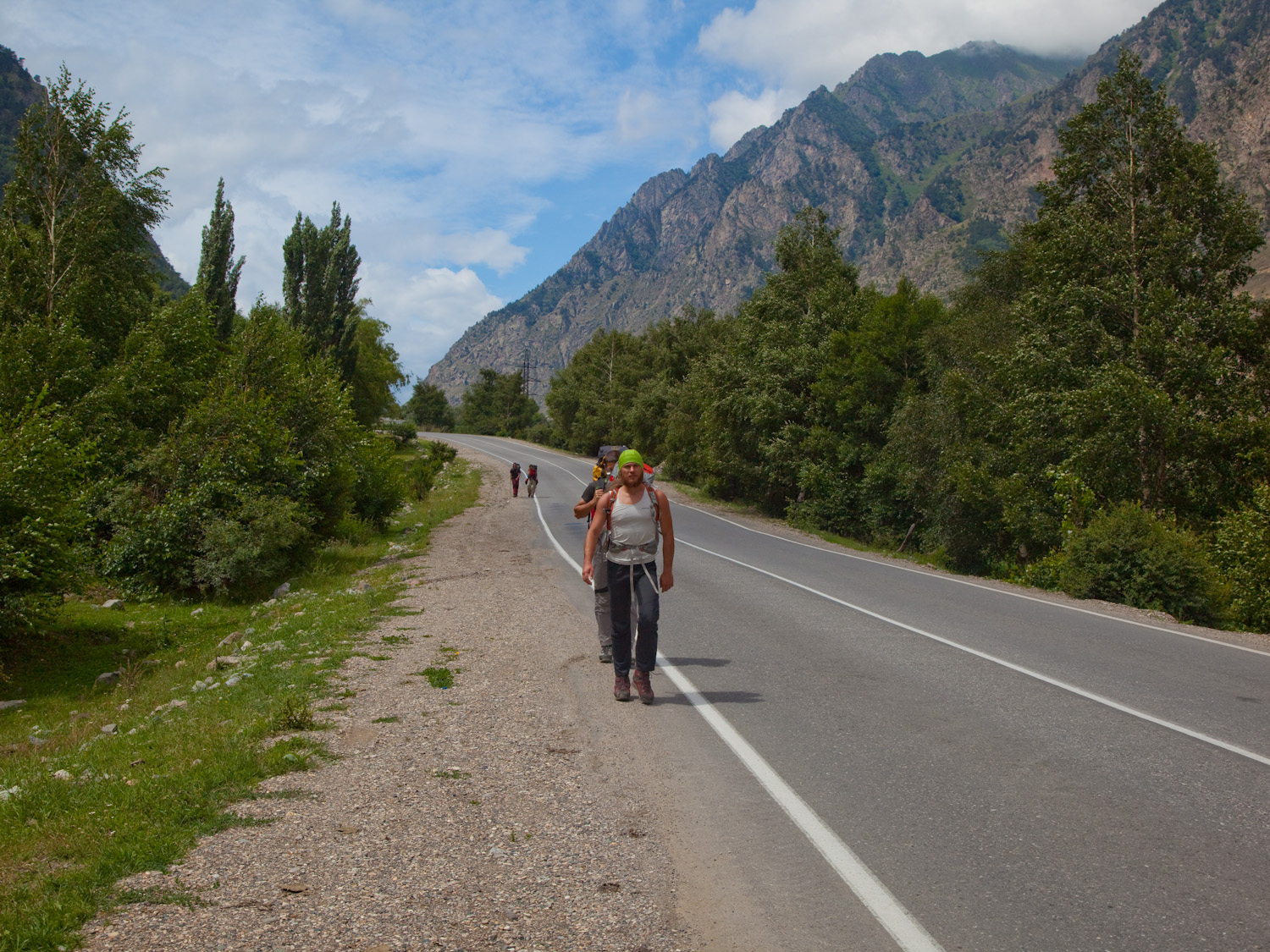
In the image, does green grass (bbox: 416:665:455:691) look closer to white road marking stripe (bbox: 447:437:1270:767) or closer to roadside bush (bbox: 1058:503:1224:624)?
white road marking stripe (bbox: 447:437:1270:767)

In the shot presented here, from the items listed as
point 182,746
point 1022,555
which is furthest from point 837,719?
point 1022,555

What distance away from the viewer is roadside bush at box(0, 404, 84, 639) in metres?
10.6

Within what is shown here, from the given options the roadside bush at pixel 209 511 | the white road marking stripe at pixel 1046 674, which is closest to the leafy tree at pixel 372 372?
the roadside bush at pixel 209 511

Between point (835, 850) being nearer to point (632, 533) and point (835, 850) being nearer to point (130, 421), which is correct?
point (632, 533)

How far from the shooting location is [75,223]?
21.5 metres

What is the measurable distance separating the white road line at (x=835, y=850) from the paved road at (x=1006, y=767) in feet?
0.13

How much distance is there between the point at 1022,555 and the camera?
77.4 ft

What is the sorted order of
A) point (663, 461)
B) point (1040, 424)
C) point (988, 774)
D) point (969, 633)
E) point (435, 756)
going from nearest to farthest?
point (988, 774) < point (435, 756) < point (969, 633) < point (1040, 424) < point (663, 461)

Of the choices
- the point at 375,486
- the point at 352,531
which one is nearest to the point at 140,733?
the point at 352,531

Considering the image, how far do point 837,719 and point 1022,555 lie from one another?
65.4 feet

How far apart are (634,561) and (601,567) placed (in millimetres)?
1061

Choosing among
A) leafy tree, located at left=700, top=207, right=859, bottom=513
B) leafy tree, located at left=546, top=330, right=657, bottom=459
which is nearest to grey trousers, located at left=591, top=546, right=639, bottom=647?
leafy tree, located at left=700, top=207, right=859, bottom=513

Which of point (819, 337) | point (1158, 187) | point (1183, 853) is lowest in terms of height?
point (1183, 853)

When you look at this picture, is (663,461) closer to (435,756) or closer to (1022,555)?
(1022,555)
